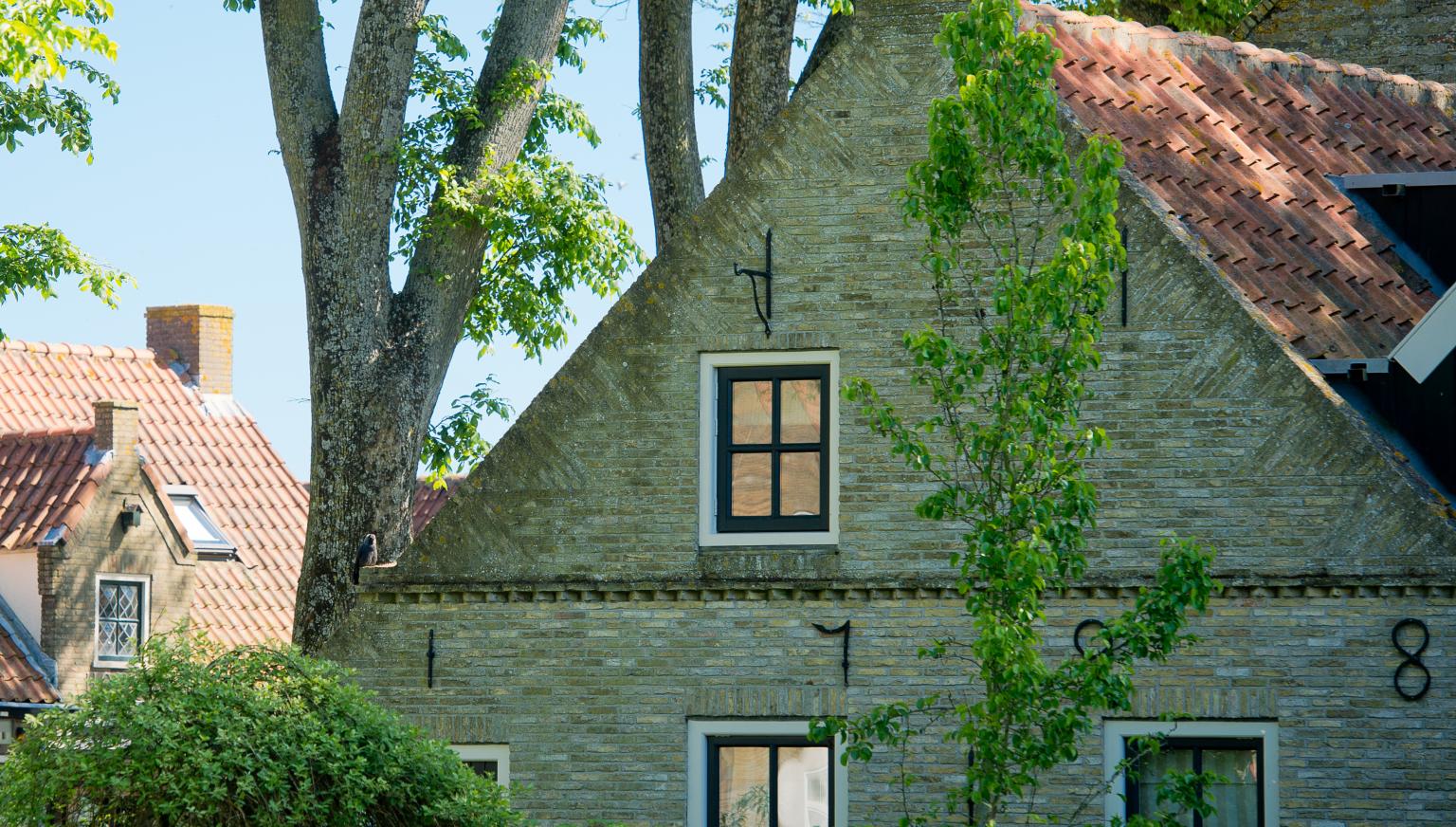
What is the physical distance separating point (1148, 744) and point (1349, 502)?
3.02 m

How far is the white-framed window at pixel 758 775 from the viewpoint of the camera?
1173cm

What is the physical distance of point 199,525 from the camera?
26.8 m

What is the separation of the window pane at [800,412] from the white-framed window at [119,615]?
1445 centimetres

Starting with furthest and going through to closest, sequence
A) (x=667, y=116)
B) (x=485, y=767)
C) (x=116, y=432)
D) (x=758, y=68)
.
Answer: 1. (x=116, y=432)
2. (x=667, y=116)
3. (x=758, y=68)
4. (x=485, y=767)

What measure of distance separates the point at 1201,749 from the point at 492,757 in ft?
14.3

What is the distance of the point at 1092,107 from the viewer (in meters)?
12.7

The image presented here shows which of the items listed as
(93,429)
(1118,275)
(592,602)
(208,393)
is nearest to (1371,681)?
(1118,275)

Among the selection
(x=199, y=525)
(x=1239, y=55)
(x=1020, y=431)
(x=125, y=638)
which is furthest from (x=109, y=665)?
(x=1020, y=431)

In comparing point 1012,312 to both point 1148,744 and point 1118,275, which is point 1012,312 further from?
point 1118,275

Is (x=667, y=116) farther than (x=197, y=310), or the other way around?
(x=197, y=310)

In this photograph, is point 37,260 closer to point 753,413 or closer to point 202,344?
point 753,413

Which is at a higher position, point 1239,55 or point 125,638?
point 1239,55

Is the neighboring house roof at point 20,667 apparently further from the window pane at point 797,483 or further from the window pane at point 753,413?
the window pane at point 797,483

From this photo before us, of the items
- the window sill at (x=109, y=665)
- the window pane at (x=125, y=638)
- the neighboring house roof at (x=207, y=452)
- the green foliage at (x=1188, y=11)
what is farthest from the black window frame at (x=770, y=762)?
the neighboring house roof at (x=207, y=452)
